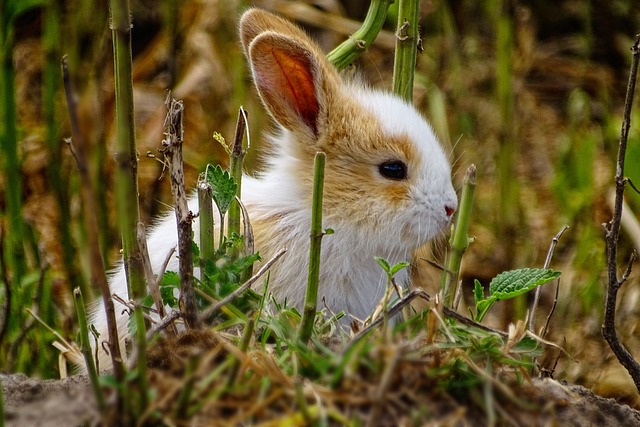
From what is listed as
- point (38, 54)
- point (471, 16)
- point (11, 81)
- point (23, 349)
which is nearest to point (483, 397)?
point (23, 349)

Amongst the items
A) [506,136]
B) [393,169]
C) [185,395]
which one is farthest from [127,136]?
[506,136]

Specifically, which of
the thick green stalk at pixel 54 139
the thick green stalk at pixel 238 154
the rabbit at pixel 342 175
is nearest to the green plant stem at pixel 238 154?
the thick green stalk at pixel 238 154

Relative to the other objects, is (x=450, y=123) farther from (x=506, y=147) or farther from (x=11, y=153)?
(x=11, y=153)

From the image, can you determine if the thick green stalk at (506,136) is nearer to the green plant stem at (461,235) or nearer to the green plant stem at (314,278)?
the green plant stem at (461,235)

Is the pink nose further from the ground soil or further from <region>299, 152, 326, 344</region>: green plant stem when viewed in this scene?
<region>299, 152, 326, 344</region>: green plant stem

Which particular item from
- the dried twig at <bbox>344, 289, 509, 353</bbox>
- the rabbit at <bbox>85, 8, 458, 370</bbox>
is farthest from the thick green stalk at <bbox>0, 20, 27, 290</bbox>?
the dried twig at <bbox>344, 289, 509, 353</bbox>

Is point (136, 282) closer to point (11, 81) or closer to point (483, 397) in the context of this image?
point (483, 397)
